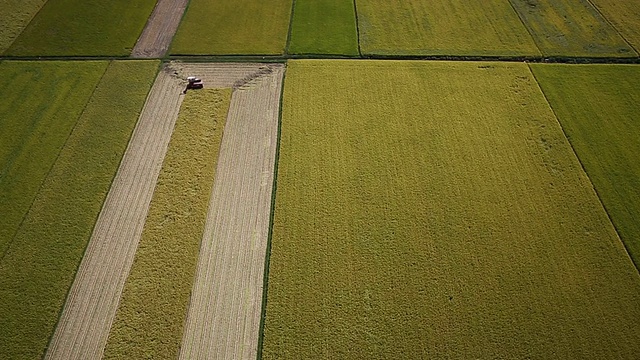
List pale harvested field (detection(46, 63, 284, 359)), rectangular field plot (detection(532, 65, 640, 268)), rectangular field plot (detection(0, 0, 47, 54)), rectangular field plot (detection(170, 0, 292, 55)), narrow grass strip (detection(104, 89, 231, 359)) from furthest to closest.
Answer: rectangular field plot (detection(0, 0, 47, 54)) → rectangular field plot (detection(170, 0, 292, 55)) → rectangular field plot (detection(532, 65, 640, 268)) → pale harvested field (detection(46, 63, 284, 359)) → narrow grass strip (detection(104, 89, 231, 359))

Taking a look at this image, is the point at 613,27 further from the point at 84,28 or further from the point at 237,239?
the point at 84,28

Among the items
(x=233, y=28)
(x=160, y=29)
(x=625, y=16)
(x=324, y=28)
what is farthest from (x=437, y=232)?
(x=625, y=16)

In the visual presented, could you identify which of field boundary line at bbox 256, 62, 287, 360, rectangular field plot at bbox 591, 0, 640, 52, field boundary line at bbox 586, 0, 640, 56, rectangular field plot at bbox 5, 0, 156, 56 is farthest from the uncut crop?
rectangular field plot at bbox 591, 0, 640, 52

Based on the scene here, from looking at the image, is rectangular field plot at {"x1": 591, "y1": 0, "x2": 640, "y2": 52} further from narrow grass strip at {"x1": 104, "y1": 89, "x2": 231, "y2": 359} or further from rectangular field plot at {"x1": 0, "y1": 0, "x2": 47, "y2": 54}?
rectangular field plot at {"x1": 0, "y1": 0, "x2": 47, "y2": 54}

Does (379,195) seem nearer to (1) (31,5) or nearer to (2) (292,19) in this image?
→ (2) (292,19)

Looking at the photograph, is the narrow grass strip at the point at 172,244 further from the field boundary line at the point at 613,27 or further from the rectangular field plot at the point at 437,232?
the field boundary line at the point at 613,27

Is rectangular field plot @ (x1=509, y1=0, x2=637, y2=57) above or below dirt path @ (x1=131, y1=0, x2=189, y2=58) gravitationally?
above
